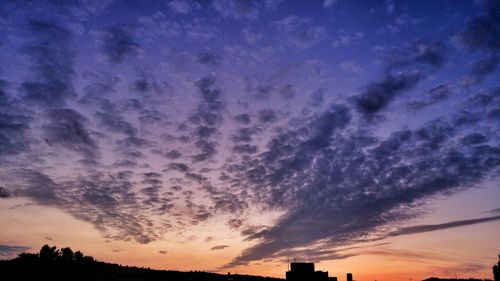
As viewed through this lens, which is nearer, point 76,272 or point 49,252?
point 76,272

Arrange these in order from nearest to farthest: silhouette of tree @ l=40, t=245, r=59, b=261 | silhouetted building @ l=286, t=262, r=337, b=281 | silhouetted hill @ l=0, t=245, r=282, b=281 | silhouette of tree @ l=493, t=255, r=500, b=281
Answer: silhouetted hill @ l=0, t=245, r=282, b=281 < silhouetted building @ l=286, t=262, r=337, b=281 < silhouette of tree @ l=493, t=255, r=500, b=281 < silhouette of tree @ l=40, t=245, r=59, b=261

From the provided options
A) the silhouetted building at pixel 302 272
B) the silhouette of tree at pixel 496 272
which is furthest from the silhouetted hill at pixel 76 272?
A: the silhouette of tree at pixel 496 272

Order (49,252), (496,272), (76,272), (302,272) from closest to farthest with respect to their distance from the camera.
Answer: (76,272) < (302,272) < (496,272) < (49,252)

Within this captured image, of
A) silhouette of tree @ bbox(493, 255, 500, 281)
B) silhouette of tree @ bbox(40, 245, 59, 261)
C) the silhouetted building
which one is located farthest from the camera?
silhouette of tree @ bbox(40, 245, 59, 261)

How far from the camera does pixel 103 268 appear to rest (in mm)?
44969

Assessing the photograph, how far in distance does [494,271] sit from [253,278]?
159 feet

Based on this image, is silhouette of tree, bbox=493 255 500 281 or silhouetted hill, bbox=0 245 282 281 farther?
silhouette of tree, bbox=493 255 500 281

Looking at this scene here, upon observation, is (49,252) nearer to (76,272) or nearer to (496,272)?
(76,272)

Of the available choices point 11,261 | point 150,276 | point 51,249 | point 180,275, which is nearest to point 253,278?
point 180,275

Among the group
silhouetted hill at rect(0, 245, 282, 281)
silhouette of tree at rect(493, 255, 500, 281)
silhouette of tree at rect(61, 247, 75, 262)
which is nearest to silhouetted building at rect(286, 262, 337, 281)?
silhouetted hill at rect(0, 245, 282, 281)

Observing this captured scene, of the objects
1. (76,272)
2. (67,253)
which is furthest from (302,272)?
(67,253)

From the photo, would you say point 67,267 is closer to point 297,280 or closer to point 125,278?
point 125,278

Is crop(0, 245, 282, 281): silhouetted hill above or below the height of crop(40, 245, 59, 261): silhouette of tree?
below

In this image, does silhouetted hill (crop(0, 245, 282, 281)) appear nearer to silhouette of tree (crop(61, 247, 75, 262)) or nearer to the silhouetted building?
the silhouetted building
